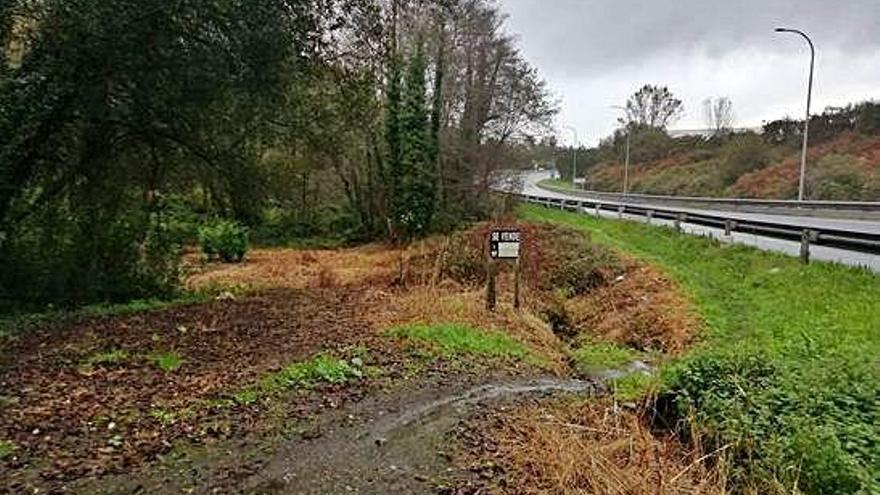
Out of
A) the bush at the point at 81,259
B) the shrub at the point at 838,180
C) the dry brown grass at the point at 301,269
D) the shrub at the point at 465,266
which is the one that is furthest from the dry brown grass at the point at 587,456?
the shrub at the point at 838,180

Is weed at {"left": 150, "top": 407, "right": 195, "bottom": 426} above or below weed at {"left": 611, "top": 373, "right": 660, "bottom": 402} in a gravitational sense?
above

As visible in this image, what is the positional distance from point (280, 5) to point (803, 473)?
9.03 meters

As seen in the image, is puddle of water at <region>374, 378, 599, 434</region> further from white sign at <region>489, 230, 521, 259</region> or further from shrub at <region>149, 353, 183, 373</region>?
white sign at <region>489, 230, 521, 259</region>

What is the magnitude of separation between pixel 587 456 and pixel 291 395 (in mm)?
2722

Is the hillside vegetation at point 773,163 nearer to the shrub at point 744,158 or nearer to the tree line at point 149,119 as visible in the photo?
the shrub at point 744,158

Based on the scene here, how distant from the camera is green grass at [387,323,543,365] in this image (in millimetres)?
7848

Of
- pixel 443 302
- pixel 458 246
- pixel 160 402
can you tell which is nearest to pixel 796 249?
pixel 458 246

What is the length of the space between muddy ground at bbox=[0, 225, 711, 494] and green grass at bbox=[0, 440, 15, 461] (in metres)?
0.04

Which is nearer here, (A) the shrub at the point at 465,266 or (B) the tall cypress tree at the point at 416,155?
(A) the shrub at the point at 465,266

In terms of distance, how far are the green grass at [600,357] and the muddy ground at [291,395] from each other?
0.20 m

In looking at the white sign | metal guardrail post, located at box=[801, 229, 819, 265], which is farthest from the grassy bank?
the white sign

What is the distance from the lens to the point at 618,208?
26.6 metres

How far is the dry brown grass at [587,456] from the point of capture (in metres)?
4.39

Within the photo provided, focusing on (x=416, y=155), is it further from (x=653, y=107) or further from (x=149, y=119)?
(x=653, y=107)
